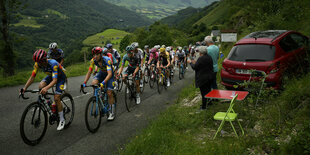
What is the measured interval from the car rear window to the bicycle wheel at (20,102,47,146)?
5.51 meters

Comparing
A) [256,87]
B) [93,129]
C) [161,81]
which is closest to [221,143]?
[256,87]

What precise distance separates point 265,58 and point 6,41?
53.1 ft

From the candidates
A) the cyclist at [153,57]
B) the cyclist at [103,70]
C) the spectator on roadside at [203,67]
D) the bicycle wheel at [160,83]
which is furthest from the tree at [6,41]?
the spectator on roadside at [203,67]

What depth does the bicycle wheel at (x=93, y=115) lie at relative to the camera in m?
5.48

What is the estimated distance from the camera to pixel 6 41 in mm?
15125

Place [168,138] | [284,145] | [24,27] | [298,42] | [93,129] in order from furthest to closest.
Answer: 1. [24,27]
2. [298,42]
3. [93,129]
4. [168,138]
5. [284,145]

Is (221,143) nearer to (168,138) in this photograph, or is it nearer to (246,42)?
(168,138)

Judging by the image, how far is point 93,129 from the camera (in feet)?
18.5

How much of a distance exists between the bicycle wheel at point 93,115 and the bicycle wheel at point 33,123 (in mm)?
989

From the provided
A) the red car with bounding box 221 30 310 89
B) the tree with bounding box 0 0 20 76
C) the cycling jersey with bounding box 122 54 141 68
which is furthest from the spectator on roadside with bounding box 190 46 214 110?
the tree with bounding box 0 0 20 76

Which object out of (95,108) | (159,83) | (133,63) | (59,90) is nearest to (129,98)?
(133,63)

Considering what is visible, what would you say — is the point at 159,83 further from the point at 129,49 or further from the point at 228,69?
the point at 228,69

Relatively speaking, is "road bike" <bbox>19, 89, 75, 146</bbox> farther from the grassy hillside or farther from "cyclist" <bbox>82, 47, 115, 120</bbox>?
the grassy hillside

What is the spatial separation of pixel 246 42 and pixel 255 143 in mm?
3665
